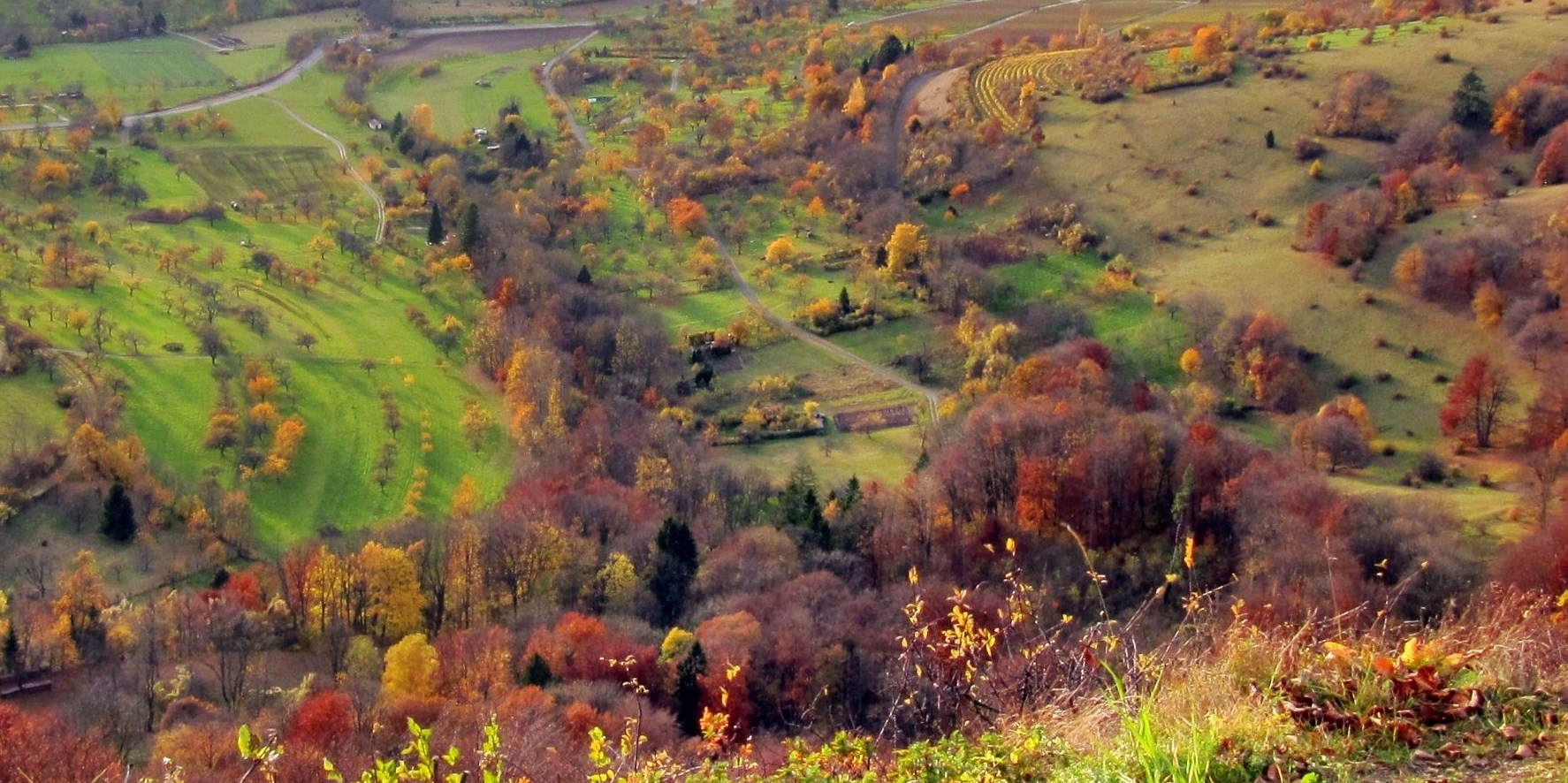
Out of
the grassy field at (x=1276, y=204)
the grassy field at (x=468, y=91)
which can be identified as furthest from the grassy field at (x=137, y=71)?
the grassy field at (x=1276, y=204)

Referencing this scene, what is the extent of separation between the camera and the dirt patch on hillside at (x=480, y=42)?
327ft

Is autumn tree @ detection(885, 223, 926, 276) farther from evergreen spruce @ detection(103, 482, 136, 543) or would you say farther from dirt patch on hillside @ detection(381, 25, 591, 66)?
dirt patch on hillside @ detection(381, 25, 591, 66)

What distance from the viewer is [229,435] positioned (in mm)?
49219

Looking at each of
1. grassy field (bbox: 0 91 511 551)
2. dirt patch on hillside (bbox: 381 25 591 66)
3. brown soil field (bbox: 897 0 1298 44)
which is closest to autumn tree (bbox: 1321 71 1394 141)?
brown soil field (bbox: 897 0 1298 44)

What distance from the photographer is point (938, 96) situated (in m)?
80.9

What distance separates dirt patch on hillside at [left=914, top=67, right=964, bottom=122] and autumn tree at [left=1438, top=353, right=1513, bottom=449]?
3649 cm

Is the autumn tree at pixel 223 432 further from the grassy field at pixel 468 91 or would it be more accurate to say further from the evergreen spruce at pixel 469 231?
the grassy field at pixel 468 91

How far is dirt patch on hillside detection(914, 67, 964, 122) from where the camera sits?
7856 centimetres

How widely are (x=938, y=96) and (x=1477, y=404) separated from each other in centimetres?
4147

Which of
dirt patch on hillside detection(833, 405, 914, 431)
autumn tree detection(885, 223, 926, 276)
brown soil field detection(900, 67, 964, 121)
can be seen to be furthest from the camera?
brown soil field detection(900, 67, 964, 121)

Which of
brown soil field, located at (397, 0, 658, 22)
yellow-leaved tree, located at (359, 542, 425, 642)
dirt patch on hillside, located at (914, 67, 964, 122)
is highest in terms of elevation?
brown soil field, located at (397, 0, 658, 22)

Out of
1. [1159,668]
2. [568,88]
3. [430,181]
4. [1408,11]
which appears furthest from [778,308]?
[1159,668]

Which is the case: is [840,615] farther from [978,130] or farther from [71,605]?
[978,130]

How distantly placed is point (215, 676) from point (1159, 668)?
28959 millimetres
